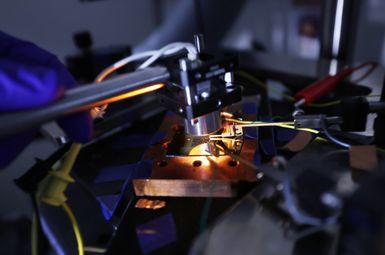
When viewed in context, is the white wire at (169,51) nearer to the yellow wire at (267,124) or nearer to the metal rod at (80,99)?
the metal rod at (80,99)

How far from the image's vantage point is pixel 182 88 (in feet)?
1.56

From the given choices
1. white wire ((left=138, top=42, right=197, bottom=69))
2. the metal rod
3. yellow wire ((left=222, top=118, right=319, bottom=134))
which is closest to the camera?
the metal rod

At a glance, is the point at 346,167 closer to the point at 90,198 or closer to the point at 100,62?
the point at 90,198

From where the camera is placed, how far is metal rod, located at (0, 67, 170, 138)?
355 mm

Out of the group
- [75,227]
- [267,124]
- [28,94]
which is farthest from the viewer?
[267,124]

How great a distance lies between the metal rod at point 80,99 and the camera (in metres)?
0.35

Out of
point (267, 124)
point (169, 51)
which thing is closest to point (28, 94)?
point (169, 51)

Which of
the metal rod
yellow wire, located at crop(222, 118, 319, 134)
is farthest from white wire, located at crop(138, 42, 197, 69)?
yellow wire, located at crop(222, 118, 319, 134)

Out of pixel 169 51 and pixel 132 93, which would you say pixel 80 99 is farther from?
pixel 169 51

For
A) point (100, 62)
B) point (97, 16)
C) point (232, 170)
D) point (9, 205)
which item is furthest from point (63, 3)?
point (232, 170)

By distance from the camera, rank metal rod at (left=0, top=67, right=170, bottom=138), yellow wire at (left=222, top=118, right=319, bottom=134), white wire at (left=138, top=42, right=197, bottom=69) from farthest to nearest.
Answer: yellow wire at (left=222, top=118, right=319, bottom=134)
white wire at (left=138, top=42, right=197, bottom=69)
metal rod at (left=0, top=67, right=170, bottom=138)

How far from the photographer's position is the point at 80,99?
15.6 inches

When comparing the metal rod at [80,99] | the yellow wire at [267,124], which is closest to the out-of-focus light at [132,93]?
the metal rod at [80,99]

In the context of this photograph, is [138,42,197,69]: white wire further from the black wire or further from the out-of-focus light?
the black wire
